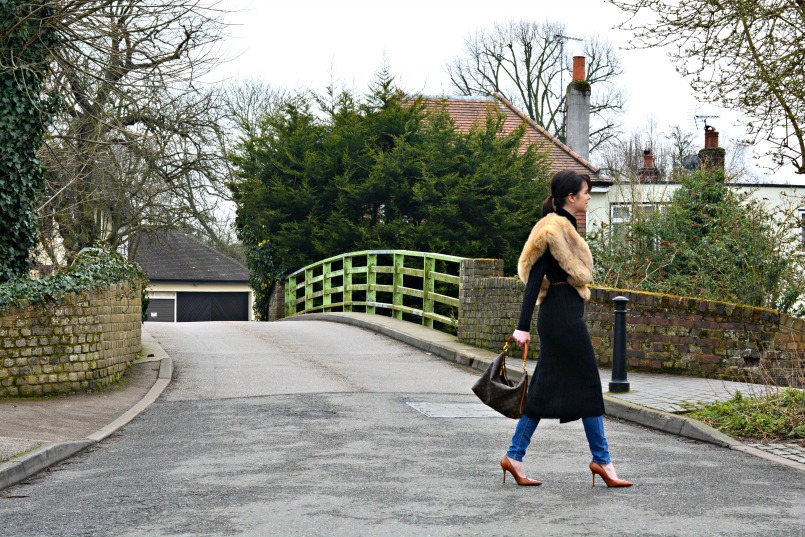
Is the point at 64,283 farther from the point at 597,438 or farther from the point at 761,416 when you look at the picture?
the point at 761,416

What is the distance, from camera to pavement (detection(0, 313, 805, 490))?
23.6 feet

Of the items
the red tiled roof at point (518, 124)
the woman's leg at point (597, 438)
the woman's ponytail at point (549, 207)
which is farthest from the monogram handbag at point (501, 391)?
the red tiled roof at point (518, 124)

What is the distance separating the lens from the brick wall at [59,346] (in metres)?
10.1

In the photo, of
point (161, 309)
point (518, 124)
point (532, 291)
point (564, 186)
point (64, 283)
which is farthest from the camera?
point (161, 309)

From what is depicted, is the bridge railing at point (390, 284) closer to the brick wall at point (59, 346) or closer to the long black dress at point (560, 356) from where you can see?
the brick wall at point (59, 346)

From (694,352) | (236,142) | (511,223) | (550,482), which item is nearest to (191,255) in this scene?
(236,142)

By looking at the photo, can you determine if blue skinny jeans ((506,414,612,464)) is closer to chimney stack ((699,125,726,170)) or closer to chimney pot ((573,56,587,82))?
chimney stack ((699,125,726,170))

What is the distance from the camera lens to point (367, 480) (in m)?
6.25

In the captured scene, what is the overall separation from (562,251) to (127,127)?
19199 millimetres

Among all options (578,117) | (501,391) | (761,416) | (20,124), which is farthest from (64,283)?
(578,117)

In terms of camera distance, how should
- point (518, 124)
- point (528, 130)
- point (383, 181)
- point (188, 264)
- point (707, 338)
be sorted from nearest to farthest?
point (707, 338)
point (383, 181)
point (518, 124)
point (528, 130)
point (188, 264)

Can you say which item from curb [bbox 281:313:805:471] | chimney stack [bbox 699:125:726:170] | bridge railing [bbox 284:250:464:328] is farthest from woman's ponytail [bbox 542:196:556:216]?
chimney stack [bbox 699:125:726:170]

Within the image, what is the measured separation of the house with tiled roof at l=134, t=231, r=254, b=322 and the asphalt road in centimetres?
4162

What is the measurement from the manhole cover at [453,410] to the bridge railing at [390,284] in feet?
18.2
